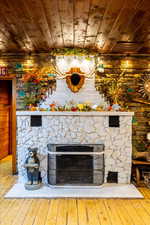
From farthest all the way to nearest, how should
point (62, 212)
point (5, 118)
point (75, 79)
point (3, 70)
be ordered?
point (5, 118) → point (3, 70) → point (75, 79) → point (62, 212)

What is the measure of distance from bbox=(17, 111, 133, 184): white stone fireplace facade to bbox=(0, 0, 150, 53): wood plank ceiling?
54.8 inches

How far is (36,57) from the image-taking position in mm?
4668

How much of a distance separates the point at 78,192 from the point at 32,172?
2.95 feet

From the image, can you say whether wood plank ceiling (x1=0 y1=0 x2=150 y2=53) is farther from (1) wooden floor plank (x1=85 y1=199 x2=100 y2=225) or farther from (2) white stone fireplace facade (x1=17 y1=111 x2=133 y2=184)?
(1) wooden floor plank (x1=85 y1=199 x2=100 y2=225)

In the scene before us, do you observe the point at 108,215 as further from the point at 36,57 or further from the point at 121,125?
the point at 36,57

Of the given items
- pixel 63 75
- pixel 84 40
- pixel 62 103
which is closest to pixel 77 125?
pixel 62 103

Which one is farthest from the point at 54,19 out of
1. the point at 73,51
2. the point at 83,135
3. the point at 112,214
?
the point at 112,214

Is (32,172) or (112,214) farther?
(32,172)

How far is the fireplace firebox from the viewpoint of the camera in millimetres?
3855

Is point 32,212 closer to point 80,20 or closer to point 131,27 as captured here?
point 80,20

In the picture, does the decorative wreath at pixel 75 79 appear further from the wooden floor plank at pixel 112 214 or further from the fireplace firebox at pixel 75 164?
the wooden floor plank at pixel 112 214

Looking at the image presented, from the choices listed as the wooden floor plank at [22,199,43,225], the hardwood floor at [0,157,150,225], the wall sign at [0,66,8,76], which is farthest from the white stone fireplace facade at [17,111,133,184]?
the wall sign at [0,66,8,76]

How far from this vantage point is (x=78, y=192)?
143 inches

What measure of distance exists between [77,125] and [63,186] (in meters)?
1.18
